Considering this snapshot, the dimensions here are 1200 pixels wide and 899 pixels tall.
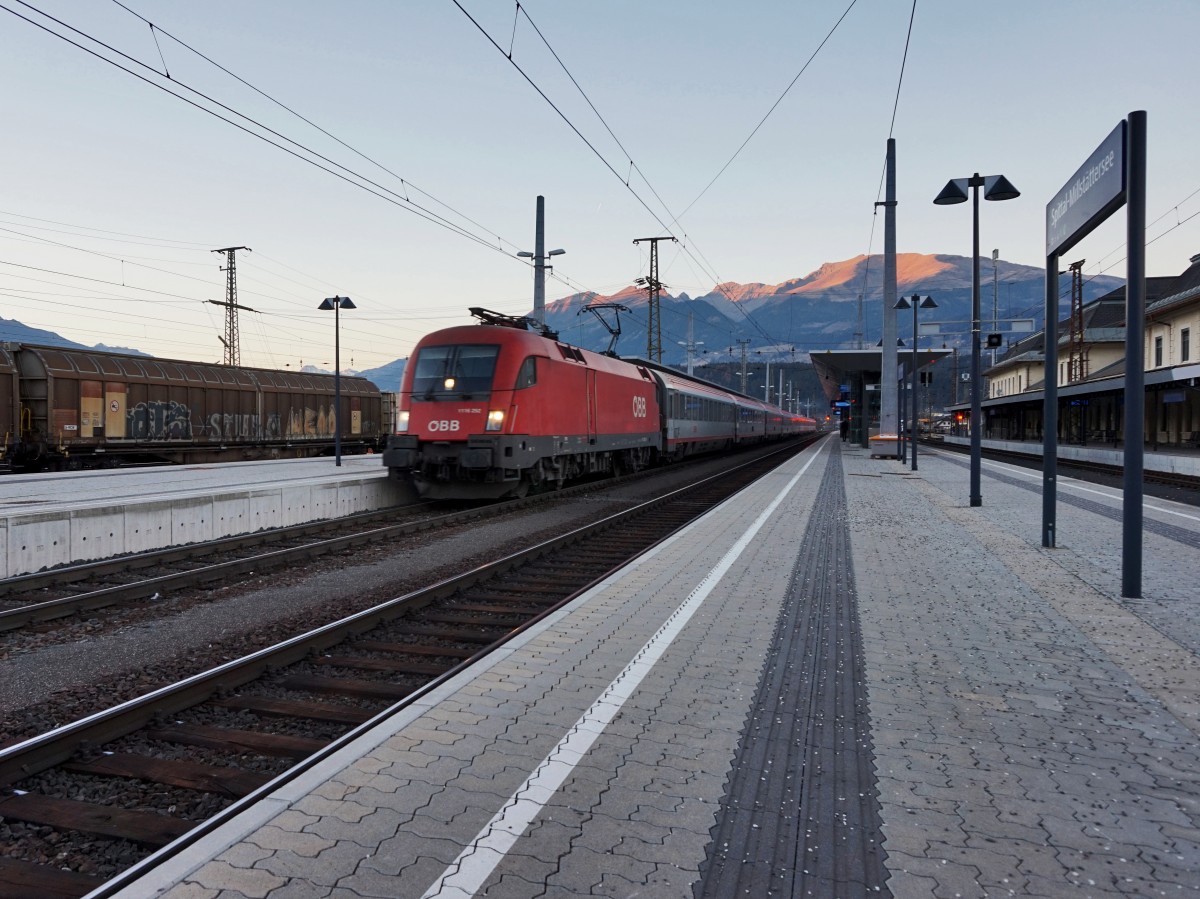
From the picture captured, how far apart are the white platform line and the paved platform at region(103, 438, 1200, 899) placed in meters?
0.01

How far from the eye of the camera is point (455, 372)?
47.7 ft

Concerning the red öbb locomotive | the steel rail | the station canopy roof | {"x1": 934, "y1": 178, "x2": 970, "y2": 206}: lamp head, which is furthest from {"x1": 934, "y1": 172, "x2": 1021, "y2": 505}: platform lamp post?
the station canopy roof

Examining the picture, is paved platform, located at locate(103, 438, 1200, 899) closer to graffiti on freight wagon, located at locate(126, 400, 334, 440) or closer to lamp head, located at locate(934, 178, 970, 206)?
lamp head, located at locate(934, 178, 970, 206)

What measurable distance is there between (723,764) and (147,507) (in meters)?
9.60

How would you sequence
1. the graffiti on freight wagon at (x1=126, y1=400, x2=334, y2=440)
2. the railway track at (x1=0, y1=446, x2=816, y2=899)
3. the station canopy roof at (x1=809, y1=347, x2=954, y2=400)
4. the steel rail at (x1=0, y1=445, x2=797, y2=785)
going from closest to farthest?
the railway track at (x1=0, y1=446, x2=816, y2=899) < the steel rail at (x1=0, y1=445, x2=797, y2=785) < the graffiti on freight wagon at (x1=126, y1=400, x2=334, y2=440) < the station canopy roof at (x1=809, y1=347, x2=954, y2=400)

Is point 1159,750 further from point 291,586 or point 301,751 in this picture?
point 291,586

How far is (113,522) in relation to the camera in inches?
392

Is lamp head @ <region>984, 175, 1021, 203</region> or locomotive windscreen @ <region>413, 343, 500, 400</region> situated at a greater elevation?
lamp head @ <region>984, 175, 1021, 203</region>

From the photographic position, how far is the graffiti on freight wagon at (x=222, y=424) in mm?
22517

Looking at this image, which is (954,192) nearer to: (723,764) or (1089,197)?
(1089,197)

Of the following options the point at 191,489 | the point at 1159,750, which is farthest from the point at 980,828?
the point at 191,489

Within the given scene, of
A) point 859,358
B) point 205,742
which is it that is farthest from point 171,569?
point 859,358

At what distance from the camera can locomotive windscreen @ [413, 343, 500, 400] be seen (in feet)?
46.8

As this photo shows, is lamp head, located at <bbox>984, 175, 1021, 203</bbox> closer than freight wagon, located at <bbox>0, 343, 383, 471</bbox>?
Yes
